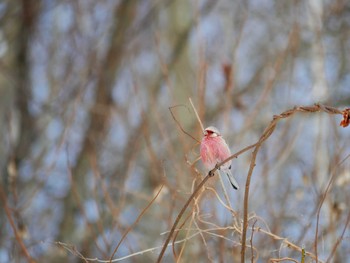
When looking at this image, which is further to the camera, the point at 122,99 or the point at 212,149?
the point at 122,99

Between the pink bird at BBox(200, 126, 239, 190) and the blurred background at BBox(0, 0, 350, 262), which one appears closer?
the pink bird at BBox(200, 126, 239, 190)

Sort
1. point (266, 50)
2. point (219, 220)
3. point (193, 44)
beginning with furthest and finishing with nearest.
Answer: point (266, 50) < point (193, 44) < point (219, 220)

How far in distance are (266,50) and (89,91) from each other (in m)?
2.59

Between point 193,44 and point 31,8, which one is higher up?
point 193,44

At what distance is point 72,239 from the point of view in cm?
326

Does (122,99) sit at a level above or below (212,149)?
above

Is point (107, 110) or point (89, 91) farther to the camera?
point (89, 91)

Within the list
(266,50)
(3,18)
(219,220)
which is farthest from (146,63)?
→ (219,220)

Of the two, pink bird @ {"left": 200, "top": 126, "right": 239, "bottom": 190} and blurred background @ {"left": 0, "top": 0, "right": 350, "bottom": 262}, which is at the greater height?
blurred background @ {"left": 0, "top": 0, "right": 350, "bottom": 262}

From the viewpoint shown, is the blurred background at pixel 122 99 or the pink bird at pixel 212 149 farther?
the blurred background at pixel 122 99

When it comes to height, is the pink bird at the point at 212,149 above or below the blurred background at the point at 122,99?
below

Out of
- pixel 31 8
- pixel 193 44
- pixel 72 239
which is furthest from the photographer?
pixel 193 44

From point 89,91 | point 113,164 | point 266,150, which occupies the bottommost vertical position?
point 266,150

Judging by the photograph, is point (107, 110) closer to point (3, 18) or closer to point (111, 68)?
point (111, 68)
